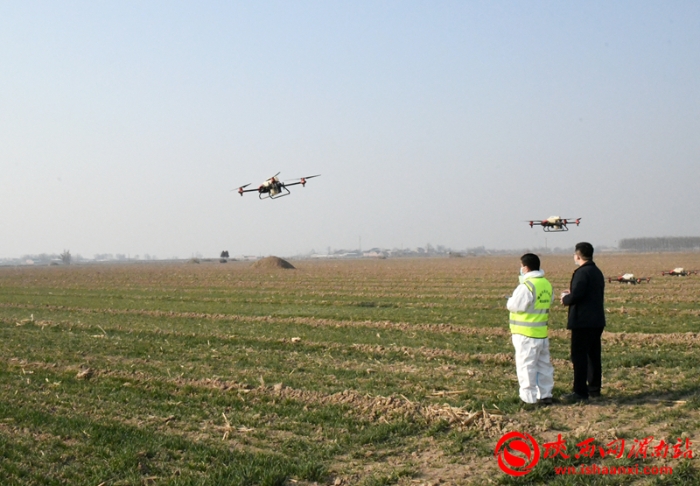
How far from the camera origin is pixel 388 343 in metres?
14.9

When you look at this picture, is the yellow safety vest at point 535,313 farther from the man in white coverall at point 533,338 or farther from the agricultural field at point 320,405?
the agricultural field at point 320,405

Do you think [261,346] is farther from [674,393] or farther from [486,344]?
[674,393]

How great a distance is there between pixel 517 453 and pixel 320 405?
3.34 metres

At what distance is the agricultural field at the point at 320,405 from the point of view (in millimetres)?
6422

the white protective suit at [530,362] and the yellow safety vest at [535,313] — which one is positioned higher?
the yellow safety vest at [535,313]

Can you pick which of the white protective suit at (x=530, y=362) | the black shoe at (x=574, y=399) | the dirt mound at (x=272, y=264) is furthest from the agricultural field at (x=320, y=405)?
the dirt mound at (x=272, y=264)

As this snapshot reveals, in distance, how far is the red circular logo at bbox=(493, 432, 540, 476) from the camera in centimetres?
616

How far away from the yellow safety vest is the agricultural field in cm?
109

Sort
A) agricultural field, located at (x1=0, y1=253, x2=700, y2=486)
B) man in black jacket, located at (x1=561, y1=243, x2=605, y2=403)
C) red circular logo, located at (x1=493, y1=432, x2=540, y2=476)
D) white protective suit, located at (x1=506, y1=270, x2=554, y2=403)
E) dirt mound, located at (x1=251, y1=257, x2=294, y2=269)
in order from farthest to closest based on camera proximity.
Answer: dirt mound, located at (x1=251, y1=257, x2=294, y2=269) → man in black jacket, located at (x1=561, y1=243, x2=605, y2=403) → white protective suit, located at (x1=506, y1=270, x2=554, y2=403) → agricultural field, located at (x1=0, y1=253, x2=700, y2=486) → red circular logo, located at (x1=493, y1=432, x2=540, y2=476)

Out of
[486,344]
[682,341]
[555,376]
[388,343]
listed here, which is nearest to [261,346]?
[388,343]

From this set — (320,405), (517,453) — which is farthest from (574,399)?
(320,405)

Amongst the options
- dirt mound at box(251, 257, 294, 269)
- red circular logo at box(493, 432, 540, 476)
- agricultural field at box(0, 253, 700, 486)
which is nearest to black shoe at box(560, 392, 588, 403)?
agricultural field at box(0, 253, 700, 486)

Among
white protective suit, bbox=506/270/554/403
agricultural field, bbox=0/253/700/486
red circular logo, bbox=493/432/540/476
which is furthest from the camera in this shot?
white protective suit, bbox=506/270/554/403

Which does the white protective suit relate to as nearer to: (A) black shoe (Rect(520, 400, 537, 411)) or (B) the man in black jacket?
(A) black shoe (Rect(520, 400, 537, 411))
